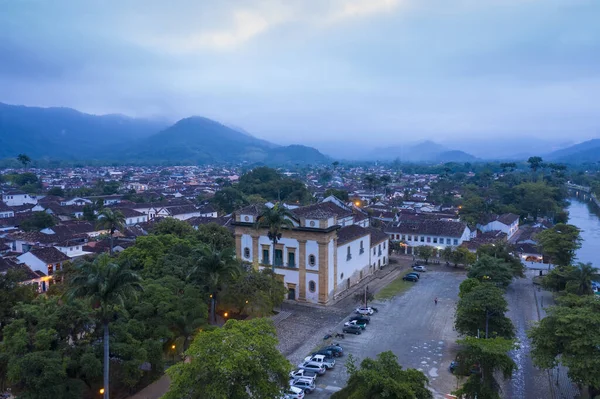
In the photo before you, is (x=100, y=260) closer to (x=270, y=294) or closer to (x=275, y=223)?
(x=270, y=294)

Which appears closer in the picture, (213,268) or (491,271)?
(213,268)

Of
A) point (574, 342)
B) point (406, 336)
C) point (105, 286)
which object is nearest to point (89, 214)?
point (105, 286)

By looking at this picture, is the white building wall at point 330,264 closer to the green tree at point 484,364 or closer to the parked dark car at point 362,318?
the parked dark car at point 362,318

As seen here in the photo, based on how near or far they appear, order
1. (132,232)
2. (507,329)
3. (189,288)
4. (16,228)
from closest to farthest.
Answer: (507,329), (189,288), (132,232), (16,228)

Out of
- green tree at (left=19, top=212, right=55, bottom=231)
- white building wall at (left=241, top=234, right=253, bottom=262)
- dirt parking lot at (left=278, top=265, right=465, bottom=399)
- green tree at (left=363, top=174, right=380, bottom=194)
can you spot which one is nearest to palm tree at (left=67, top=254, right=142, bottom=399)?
dirt parking lot at (left=278, top=265, right=465, bottom=399)

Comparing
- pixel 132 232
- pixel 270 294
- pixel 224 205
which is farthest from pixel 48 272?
pixel 224 205

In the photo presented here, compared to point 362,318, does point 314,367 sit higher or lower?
higher

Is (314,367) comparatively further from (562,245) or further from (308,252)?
(562,245)
